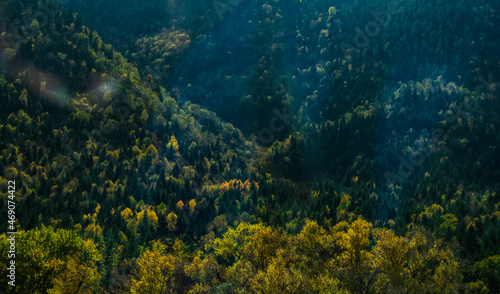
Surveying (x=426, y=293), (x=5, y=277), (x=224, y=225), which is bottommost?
(x=426, y=293)

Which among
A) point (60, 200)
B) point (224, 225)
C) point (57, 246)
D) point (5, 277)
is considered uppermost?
point (60, 200)

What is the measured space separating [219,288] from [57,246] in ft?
113

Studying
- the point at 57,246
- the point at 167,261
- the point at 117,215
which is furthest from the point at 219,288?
the point at 117,215

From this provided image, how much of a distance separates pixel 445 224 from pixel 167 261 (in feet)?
356

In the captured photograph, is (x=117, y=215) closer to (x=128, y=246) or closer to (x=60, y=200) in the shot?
(x=60, y=200)

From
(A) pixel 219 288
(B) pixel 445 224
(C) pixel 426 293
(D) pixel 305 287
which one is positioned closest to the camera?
(D) pixel 305 287

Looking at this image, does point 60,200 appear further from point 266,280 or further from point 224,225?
point 266,280

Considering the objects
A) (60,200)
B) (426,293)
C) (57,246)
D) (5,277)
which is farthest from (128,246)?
(426,293)

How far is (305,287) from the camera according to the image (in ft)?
200

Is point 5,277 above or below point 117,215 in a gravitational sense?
below

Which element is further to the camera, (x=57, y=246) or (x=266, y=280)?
(x=57, y=246)

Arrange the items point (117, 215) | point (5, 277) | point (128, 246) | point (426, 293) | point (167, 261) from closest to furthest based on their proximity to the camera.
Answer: point (426, 293), point (5, 277), point (167, 261), point (128, 246), point (117, 215)


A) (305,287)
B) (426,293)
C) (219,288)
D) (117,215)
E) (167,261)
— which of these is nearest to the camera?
(305,287)

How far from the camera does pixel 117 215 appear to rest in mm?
179750
